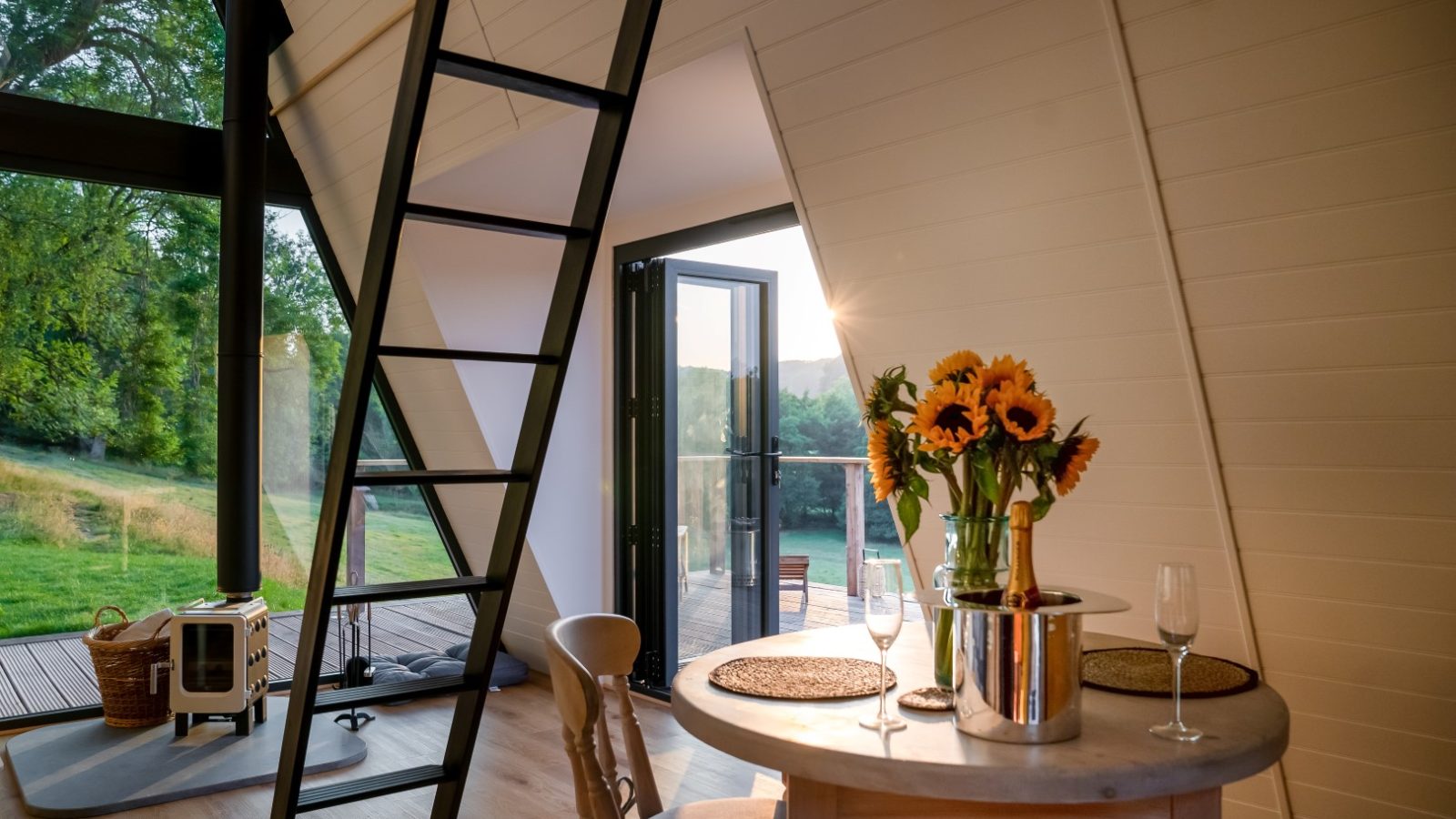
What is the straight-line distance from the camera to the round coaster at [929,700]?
5.30 feet

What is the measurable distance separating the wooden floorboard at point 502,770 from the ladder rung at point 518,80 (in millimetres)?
2221

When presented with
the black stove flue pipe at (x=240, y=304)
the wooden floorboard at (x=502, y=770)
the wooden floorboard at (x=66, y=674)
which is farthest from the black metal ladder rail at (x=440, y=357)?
the wooden floorboard at (x=66, y=674)

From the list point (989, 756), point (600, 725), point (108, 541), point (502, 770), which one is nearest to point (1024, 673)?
point (989, 756)

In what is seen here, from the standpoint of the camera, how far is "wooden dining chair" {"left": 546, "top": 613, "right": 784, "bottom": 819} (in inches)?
64.1

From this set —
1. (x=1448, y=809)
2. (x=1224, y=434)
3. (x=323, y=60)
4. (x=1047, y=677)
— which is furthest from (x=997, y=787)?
(x=323, y=60)

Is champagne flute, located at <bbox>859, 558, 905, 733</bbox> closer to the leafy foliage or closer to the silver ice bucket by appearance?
the silver ice bucket

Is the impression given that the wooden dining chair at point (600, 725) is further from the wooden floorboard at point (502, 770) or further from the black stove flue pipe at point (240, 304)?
the black stove flue pipe at point (240, 304)

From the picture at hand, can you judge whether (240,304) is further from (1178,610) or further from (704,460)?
(1178,610)

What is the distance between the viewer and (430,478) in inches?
77.7

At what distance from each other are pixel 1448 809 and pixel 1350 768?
19 cm

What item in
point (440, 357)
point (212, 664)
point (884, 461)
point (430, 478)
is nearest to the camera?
point (884, 461)

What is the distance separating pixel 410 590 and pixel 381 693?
0.77 feet

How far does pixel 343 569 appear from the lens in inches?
204

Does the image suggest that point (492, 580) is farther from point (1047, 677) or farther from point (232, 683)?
point (232, 683)
